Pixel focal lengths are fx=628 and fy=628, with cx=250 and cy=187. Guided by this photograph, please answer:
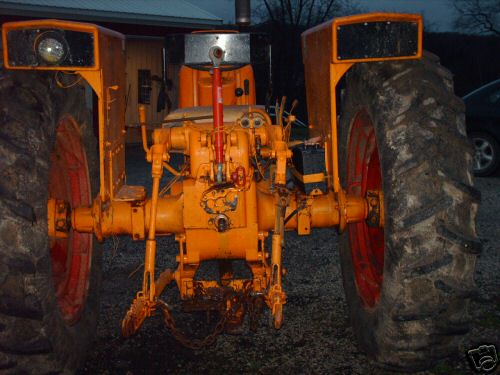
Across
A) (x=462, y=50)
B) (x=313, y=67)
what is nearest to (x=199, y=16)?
(x=313, y=67)

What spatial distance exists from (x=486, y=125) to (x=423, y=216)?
7.80 meters

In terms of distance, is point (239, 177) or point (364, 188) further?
point (364, 188)

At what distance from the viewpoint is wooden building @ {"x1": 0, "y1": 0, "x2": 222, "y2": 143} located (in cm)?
1354

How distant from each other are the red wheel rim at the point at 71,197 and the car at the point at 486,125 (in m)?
7.57

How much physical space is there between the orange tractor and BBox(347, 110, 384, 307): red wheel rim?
1 cm

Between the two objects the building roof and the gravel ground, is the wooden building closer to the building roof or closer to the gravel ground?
the building roof

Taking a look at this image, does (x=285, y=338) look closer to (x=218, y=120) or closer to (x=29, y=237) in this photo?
(x=218, y=120)

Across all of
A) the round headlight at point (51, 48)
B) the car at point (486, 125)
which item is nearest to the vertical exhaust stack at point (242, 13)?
the round headlight at point (51, 48)

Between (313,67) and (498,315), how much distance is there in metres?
2.10

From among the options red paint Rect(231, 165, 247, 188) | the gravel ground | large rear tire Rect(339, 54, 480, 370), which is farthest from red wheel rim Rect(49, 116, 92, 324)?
large rear tire Rect(339, 54, 480, 370)

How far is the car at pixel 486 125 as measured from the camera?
32.4 ft

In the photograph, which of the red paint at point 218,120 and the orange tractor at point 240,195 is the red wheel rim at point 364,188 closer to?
the orange tractor at point 240,195

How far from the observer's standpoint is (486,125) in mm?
9930

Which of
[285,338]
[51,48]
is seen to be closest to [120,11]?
[285,338]
